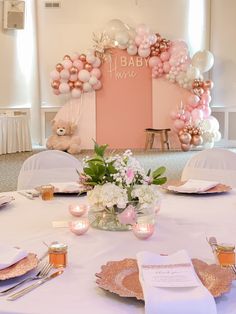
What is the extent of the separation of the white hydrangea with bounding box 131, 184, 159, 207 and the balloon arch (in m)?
7.39

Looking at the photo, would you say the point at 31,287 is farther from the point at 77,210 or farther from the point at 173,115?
the point at 173,115

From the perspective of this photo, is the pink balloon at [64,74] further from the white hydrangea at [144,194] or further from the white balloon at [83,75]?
the white hydrangea at [144,194]

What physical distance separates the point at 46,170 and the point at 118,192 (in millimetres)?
1309

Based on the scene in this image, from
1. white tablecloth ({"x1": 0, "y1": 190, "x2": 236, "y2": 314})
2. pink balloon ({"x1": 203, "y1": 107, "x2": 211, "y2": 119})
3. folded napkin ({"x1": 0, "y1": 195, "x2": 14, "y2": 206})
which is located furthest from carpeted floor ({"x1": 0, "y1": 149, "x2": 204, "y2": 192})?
white tablecloth ({"x1": 0, "y1": 190, "x2": 236, "y2": 314})

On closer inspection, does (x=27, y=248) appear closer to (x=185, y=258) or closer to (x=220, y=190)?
(x=185, y=258)

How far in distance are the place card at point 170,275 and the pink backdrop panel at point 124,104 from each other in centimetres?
860

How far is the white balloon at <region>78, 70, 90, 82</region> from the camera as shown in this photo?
9.20 m

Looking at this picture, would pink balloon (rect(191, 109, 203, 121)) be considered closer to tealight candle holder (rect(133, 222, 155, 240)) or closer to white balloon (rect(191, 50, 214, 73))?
white balloon (rect(191, 50, 214, 73))

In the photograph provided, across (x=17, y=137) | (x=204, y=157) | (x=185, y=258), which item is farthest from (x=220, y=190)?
(x=17, y=137)

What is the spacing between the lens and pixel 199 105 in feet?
30.1

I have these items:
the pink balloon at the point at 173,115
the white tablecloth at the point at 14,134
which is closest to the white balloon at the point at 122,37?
the pink balloon at the point at 173,115

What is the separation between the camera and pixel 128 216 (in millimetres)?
1714

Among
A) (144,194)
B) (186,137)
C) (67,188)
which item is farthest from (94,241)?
(186,137)

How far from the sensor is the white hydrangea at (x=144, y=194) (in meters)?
1.71
